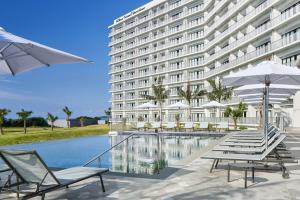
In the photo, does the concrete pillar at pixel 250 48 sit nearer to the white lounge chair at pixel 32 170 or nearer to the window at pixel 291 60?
the window at pixel 291 60

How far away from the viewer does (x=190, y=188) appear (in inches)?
244

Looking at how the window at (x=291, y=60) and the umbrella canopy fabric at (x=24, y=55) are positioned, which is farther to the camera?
the window at (x=291, y=60)

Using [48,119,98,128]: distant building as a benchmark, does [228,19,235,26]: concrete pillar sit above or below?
above

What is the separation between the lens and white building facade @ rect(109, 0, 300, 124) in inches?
1398

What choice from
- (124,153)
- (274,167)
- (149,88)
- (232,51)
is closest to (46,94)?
(149,88)

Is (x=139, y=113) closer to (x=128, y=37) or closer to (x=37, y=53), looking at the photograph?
(x=128, y=37)

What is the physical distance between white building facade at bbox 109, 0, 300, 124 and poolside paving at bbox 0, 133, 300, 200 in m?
25.3

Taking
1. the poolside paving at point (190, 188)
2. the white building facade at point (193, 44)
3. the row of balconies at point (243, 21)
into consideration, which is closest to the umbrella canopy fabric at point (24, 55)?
the poolside paving at point (190, 188)

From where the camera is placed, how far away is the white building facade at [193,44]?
3550cm

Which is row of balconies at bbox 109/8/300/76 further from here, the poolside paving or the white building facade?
the poolside paving

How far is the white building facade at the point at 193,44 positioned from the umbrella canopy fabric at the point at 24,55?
26.9 m

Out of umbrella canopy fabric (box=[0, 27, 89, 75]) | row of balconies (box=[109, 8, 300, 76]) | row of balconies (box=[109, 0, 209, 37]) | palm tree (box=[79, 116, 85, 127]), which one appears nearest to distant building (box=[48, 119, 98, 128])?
palm tree (box=[79, 116, 85, 127])

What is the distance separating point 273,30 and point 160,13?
31200 mm

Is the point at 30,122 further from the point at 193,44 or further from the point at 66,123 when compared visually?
the point at 193,44
